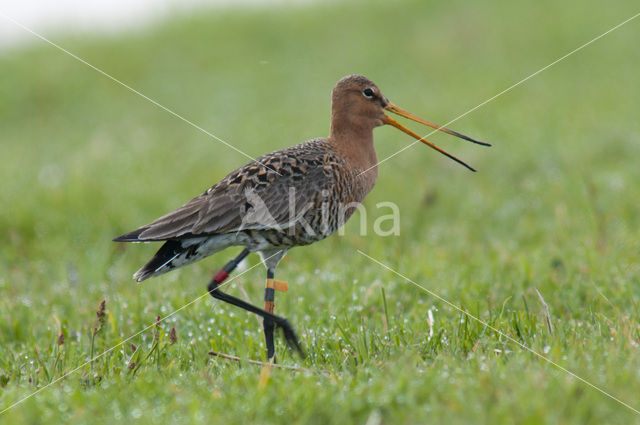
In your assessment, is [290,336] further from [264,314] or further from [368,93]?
[368,93]

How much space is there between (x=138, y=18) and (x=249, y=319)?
12.5 meters

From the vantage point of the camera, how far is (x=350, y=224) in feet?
24.1

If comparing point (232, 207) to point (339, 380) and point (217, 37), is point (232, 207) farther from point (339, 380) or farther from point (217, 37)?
point (217, 37)

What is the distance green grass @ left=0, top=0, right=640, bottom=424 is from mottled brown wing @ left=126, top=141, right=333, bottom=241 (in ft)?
2.26

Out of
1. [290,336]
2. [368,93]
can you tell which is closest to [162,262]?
[290,336]

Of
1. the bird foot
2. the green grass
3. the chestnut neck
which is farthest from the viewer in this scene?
the chestnut neck

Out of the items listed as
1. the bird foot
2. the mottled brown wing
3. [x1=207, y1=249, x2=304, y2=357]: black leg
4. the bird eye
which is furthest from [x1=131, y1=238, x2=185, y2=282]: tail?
the bird eye

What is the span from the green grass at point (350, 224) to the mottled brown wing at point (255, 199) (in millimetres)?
688

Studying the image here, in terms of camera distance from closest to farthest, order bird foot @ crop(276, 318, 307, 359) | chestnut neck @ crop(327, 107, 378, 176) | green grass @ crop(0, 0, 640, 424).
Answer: green grass @ crop(0, 0, 640, 424) → bird foot @ crop(276, 318, 307, 359) → chestnut neck @ crop(327, 107, 378, 176)

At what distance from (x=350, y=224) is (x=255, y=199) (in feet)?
10.8

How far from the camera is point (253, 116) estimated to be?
443 inches

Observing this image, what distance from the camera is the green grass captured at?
10.8ft

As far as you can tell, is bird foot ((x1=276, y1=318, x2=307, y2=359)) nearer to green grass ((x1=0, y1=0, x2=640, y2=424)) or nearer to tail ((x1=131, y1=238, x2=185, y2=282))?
green grass ((x1=0, y1=0, x2=640, y2=424))

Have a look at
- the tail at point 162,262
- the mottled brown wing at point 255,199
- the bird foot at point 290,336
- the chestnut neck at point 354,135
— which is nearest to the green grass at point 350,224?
the bird foot at point 290,336
